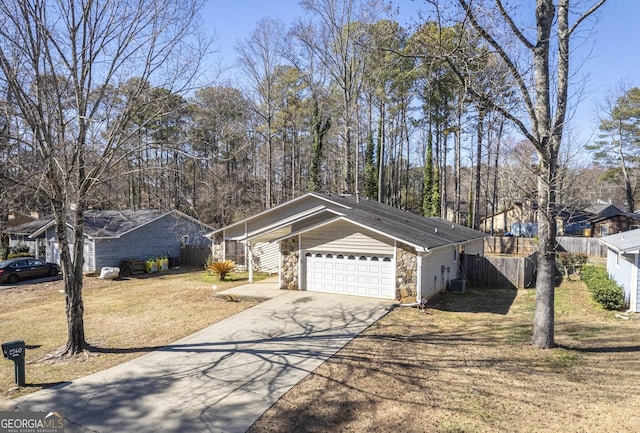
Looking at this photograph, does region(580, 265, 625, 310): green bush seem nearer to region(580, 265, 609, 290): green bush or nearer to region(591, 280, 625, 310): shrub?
region(591, 280, 625, 310): shrub

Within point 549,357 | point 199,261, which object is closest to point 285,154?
point 199,261

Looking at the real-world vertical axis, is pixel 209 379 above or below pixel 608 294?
below

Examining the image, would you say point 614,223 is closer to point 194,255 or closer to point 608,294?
point 608,294

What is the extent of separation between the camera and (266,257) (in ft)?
71.1

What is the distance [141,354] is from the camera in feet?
30.2

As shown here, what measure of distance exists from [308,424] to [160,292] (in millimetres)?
12948

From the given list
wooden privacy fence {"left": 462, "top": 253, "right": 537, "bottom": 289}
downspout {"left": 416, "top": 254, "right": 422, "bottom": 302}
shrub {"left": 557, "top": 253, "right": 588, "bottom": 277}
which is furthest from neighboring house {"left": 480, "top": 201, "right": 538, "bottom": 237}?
downspout {"left": 416, "top": 254, "right": 422, "bottom": 302}

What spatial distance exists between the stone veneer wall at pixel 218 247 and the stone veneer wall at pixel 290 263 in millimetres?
7469

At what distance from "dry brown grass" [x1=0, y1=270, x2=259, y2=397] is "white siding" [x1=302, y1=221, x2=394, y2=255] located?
337 cm

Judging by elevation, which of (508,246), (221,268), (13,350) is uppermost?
(508,246)

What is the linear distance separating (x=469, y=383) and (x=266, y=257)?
1553 cm

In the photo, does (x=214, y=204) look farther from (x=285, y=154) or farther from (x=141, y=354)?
(x=141, y=354)

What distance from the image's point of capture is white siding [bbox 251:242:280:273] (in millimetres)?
21406

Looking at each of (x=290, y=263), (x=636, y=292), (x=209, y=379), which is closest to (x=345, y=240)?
(x=290, y=263)
